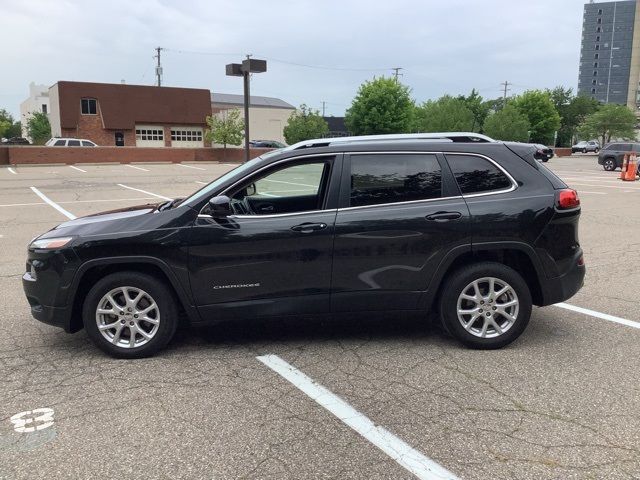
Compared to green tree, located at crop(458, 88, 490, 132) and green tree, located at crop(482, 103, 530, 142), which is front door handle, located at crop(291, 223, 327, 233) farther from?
green tree, located at crop(458, 88, 490, 132)

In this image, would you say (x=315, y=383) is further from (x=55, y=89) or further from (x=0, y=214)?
(x=55, y=89)

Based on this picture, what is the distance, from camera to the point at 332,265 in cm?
441

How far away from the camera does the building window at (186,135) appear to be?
2303 inches

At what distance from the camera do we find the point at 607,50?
161 metres

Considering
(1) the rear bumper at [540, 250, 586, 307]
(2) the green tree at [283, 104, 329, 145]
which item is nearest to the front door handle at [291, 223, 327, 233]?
(1) the rear bumper at [540, 250, 586, 307]

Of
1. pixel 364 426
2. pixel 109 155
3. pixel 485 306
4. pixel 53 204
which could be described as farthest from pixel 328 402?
pixel 109 155

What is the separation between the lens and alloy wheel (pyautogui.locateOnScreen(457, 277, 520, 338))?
455 centimetres

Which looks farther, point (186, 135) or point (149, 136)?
point (186, 135)

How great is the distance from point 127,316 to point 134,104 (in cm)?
5600

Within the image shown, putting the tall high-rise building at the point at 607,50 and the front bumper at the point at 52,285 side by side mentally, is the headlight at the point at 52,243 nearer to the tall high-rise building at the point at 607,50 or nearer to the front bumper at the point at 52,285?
the front bumper at the point at 52,285

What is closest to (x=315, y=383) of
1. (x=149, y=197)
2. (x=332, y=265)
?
(x=332, y=265)

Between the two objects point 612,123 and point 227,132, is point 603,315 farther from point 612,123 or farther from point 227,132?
point 612,123

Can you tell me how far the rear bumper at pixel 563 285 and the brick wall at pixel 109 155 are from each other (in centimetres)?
3428

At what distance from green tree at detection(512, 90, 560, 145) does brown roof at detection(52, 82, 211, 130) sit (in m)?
36.9
